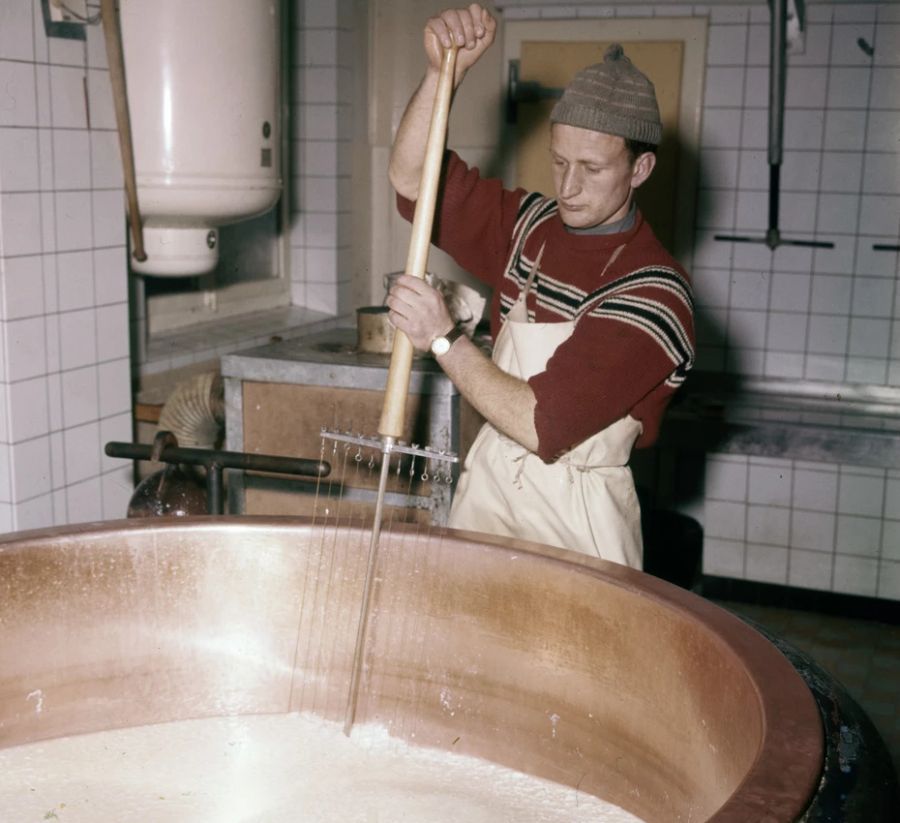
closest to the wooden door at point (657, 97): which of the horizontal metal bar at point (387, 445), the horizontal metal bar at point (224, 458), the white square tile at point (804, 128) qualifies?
the white square tile at point (804, 128)

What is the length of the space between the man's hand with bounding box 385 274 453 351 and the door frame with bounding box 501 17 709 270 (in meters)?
2.63

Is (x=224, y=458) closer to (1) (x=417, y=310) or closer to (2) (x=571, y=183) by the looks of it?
(1) (x=417, y=310)

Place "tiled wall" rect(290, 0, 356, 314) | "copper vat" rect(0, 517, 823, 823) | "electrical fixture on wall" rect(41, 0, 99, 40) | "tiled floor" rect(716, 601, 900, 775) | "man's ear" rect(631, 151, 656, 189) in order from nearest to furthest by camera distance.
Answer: "copper vat" rect(0, 517, 823, 823) → "man's ear" rect(631, 151, 656, 189) → "electrical fixture on wall" rect(41, 0, 99, 40) → "tiled floor" rect(716, 601, 900, 775) → "tiled wall" rect(290, 0, 356, 314)

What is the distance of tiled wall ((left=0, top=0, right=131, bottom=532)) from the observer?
274 cm

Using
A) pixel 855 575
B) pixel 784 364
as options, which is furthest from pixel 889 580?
pixel 784 364

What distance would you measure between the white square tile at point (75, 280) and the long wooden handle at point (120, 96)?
195 mm

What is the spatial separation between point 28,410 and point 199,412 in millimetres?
459

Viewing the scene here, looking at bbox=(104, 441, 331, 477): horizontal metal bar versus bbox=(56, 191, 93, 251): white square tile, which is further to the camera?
bbox=(56, 191, 93, 251): white square tile

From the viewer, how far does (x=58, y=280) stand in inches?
115

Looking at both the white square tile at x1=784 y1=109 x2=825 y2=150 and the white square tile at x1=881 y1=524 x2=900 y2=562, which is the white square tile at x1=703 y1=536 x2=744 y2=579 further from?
the white square tile at x1=784 y1=109 x2=825 y2=150

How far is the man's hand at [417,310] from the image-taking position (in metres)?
1.54

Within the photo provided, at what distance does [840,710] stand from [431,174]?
783mm

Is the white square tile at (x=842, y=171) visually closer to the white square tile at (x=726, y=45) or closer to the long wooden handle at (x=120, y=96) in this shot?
the white square tile at (x=726, y=45)

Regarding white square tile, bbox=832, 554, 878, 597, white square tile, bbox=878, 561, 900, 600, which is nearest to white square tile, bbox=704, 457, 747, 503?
white square tile, bbox=832, 554, 878, 597
